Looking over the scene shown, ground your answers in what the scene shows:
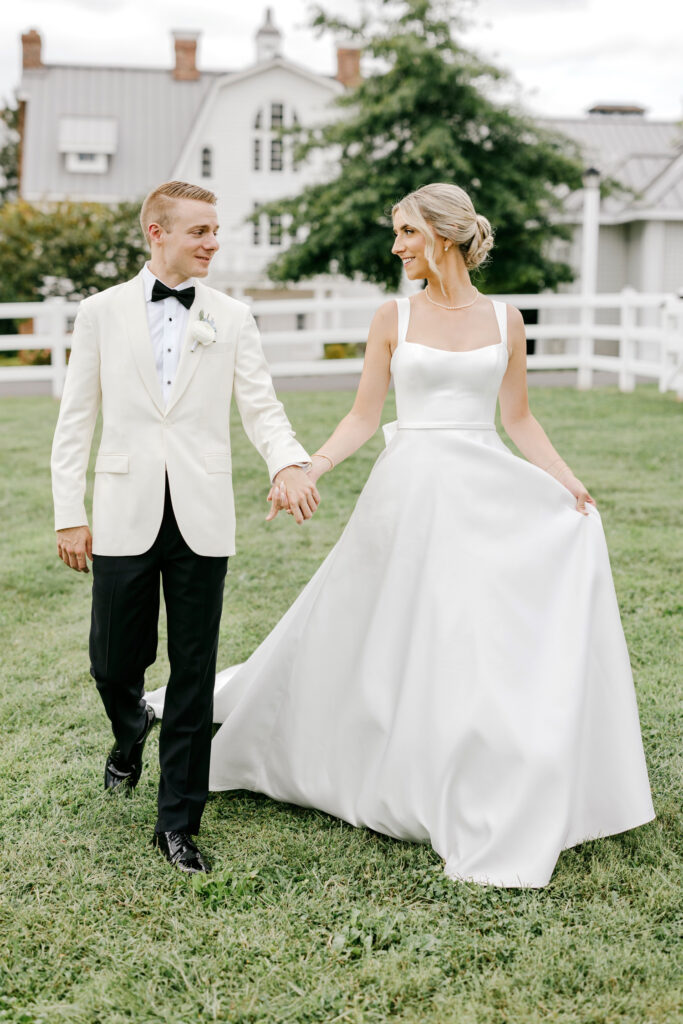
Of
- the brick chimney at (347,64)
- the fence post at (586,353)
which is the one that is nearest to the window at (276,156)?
the brick chimney at (347,64)

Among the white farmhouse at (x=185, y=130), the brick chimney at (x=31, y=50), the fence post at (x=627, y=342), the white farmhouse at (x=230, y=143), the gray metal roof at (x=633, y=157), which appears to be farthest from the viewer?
the brick chimney at (x=31, y=50)

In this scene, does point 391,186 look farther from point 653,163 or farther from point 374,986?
point 374,986

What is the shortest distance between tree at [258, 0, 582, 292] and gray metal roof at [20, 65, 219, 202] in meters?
12.3

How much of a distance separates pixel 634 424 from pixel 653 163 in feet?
63.6

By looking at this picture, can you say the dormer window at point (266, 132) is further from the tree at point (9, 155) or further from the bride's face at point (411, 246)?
the bride's face at point (411, 246)

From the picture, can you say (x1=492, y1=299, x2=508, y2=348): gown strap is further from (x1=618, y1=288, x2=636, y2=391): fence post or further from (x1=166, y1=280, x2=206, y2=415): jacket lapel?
(x1=618, y1=288, x2=636, y2=391): fence post

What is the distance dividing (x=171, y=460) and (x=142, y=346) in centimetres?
37

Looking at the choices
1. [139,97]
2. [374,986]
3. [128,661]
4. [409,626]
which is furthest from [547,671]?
[139,97]

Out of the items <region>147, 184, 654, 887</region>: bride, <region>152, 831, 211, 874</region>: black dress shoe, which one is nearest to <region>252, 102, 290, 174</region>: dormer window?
<region>147, 184, 654, 887</region>: bride

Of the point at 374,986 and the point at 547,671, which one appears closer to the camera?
the point at 374,986

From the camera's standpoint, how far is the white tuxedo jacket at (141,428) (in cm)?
342

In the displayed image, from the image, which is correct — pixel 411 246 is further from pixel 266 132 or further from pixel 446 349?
pixel 266 132

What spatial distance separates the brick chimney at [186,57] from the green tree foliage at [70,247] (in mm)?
10895

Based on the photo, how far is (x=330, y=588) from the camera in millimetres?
3922
